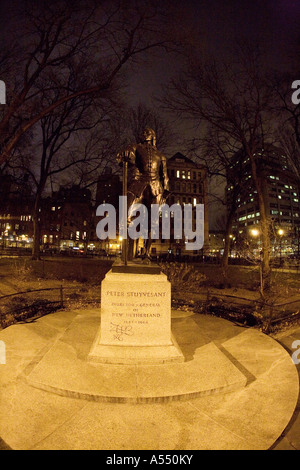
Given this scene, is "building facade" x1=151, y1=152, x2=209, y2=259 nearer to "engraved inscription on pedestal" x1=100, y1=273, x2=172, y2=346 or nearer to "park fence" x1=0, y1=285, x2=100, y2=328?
"park fence" x1=0, y1=285, x2=100, y2=328

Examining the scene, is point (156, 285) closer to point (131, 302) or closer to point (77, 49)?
point (131, 302)

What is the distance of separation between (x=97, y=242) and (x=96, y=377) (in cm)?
8024

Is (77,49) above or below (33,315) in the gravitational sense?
above

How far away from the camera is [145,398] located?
3867 millimetres

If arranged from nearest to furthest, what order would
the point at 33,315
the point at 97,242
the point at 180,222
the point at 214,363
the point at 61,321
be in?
the point at 214,363 → the point at 61,321 → the point at 33,315 → the point at 180,222 → the point at 97,242

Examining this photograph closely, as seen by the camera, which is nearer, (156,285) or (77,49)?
(156,285)

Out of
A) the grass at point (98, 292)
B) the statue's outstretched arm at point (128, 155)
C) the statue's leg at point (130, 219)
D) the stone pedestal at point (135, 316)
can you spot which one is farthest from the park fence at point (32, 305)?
the statue's outstretched arm at point (128, 155)

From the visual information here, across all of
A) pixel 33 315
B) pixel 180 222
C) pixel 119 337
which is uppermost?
pixel 180 222

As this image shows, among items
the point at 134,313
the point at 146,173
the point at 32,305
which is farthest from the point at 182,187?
the point at 134,313

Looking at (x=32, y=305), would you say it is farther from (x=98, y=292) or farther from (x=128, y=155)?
(x=128, y=155)

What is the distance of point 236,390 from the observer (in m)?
4.24

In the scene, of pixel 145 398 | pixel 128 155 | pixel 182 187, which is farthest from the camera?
pixel 182 187

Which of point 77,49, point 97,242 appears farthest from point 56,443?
point 97,242

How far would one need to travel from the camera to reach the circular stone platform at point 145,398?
10.4 ft
